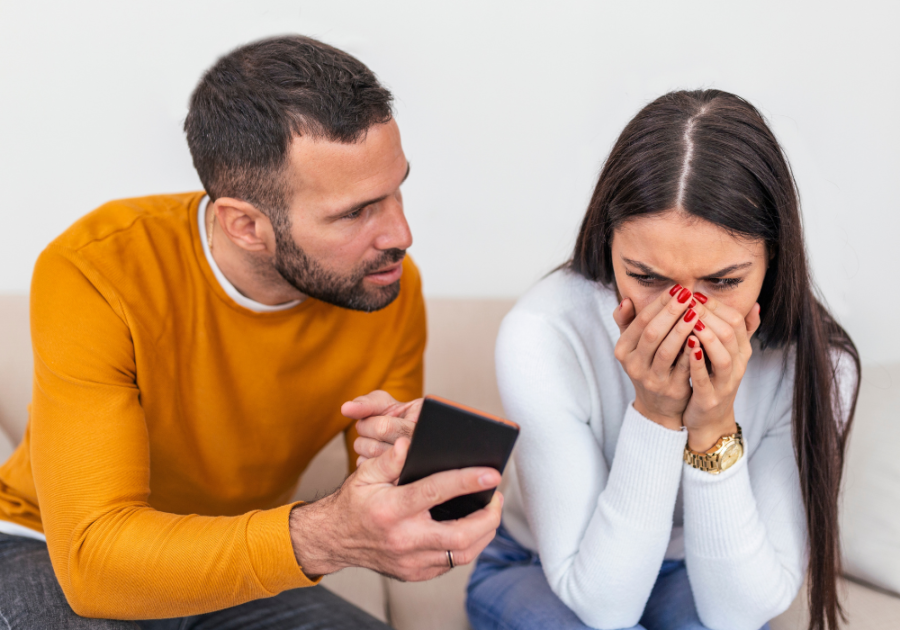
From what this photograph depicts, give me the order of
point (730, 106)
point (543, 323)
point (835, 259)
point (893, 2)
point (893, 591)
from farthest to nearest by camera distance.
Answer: point (835, 259)
point (893, 2)
point (893, 591)
point (543, 323)
point (730, 106)

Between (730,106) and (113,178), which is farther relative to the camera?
(113,178)

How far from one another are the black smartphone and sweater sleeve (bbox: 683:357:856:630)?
45cm

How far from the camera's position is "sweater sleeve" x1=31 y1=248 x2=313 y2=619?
41.4 inches

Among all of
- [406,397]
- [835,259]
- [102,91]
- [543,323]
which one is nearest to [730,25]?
[835,259]

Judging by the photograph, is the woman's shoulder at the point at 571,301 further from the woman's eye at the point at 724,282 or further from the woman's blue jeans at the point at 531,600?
the woman's blue jeans at the point at 531,600

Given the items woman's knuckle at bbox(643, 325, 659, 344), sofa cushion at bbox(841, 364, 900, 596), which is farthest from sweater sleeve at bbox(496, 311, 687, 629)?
sofa cushion at bbox(841, 364, 900, 596)

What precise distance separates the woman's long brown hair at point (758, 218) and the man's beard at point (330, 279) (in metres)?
0.36

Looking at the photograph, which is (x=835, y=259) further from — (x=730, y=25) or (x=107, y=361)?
(x=107, y=361)

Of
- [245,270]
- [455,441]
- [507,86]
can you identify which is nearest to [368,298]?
[245,270]

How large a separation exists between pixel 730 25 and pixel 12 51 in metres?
1.92

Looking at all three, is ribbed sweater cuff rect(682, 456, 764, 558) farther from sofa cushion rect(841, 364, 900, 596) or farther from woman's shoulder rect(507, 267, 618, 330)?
sofa cushion rect(841, 364, 900, 596)

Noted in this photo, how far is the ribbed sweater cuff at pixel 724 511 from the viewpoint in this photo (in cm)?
119

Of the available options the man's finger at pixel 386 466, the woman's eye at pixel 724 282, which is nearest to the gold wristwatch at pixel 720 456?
the woman's eye at pixel 724 282

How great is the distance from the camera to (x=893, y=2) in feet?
6.27
